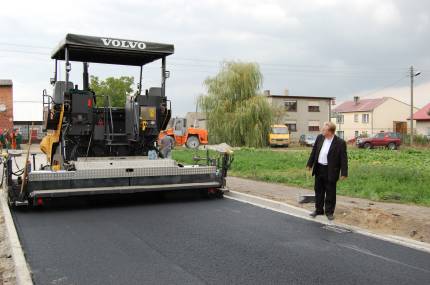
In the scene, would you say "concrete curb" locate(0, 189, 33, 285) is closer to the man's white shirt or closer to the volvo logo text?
the volvo logo text

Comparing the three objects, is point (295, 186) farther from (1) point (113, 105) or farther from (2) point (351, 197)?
(1) point (113, 105)

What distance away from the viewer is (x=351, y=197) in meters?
11.4

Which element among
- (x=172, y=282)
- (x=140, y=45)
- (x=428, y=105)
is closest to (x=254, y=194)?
(x=140, y=45)

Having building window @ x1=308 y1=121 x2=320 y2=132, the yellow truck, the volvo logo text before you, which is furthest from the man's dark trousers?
building window @ x1=308 y1=121 x2=320 y2=132

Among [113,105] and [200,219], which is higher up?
[113,105]

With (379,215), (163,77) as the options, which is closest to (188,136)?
(163,77)

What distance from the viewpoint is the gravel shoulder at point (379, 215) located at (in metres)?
7.86

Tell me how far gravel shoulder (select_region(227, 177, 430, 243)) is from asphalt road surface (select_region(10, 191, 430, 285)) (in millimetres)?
692

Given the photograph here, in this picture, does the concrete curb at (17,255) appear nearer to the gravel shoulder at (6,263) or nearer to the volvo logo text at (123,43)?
the gravel shoulder at (6,263)

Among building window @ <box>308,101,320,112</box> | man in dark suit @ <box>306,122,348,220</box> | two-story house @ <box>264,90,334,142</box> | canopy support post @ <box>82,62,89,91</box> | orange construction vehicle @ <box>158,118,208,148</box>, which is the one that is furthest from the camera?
building window @ <box>308,101,320,112</box>

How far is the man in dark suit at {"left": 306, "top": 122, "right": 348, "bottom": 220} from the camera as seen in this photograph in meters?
8.73

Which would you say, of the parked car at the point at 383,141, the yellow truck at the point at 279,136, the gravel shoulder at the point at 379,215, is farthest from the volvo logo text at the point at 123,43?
the parked car at the point at 383,141

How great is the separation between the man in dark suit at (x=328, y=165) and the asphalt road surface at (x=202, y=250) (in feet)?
1.77

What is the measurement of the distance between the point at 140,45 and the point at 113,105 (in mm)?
1531
